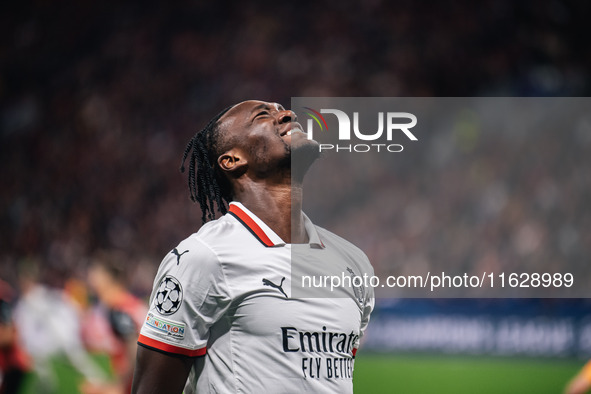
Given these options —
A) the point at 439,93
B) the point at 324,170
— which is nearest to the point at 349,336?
the point at 324,170

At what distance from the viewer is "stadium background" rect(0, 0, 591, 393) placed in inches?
355

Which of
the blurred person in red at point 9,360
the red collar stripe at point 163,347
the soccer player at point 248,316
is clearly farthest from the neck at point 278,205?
the blurred person in red at point 9,360

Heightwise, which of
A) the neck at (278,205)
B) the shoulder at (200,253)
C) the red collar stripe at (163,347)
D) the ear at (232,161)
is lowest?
the red collar stripe at (163,347)

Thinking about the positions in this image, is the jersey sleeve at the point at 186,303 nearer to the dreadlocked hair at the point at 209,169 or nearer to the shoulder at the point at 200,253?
the shoulder at the point at 200,253

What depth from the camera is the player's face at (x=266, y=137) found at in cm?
229

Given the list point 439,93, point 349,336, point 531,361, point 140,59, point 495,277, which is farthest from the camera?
point 140,59

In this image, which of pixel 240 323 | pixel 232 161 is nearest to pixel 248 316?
pixel 240 323

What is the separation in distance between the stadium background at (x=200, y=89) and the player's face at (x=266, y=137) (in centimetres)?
580

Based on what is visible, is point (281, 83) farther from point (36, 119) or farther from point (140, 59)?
point (36, 119)

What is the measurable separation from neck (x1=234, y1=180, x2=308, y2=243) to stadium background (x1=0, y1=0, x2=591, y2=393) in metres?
5.78

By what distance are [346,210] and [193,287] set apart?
6.86 m

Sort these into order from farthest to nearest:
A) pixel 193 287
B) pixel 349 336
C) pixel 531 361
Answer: pixel 531 361 → pixel 349 336 → pixel 193 287

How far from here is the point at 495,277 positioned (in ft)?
24.9

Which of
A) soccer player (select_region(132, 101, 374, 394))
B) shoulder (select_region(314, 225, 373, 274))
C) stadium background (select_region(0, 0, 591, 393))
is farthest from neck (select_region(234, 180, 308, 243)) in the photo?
stadium background (select_region(0, 0, 591, 393))
